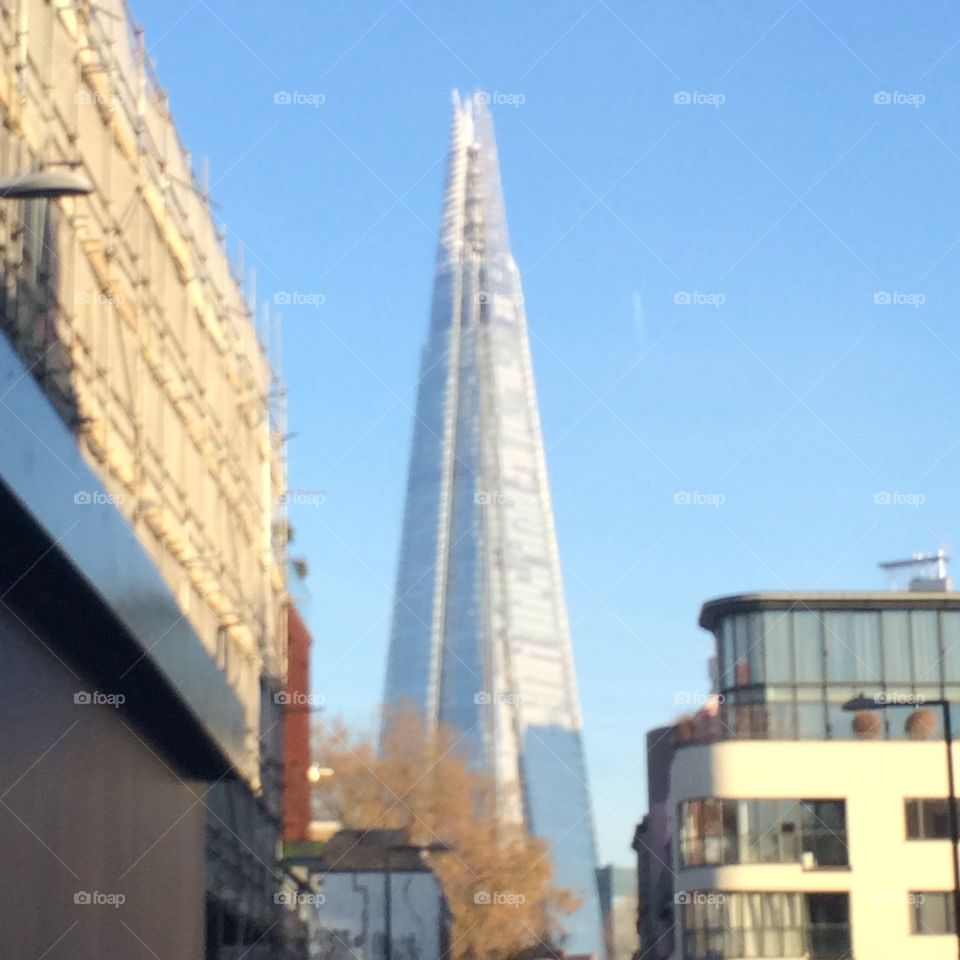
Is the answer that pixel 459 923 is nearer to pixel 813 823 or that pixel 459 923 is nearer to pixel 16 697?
pixel 813 823

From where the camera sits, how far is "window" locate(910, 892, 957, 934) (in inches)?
2040

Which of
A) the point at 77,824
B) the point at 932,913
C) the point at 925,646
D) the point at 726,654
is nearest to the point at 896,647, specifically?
the point at 925,646

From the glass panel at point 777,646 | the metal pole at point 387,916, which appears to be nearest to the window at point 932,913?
the glass panel at point 777,646

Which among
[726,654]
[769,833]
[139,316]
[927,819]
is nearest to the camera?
[139,316]

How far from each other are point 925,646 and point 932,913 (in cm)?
1033

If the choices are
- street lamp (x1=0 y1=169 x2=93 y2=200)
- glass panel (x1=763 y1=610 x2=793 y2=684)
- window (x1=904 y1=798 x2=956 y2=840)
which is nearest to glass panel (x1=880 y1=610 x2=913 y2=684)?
glass panel (x1=763 y1=610 x2=793 y2=684)

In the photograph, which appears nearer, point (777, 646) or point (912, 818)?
point (912, 818)

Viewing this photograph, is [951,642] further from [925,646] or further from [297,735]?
[297,735]

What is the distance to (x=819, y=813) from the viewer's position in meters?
54.0

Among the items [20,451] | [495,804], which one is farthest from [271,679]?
[495,804]

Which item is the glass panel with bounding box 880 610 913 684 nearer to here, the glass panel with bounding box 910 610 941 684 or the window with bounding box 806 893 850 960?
the glass panel with bounding box 910 610 941 684

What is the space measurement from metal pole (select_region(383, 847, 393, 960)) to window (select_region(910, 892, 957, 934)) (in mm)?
13808

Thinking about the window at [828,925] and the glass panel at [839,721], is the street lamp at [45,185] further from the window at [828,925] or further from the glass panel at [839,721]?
the glass panel at [839,721]

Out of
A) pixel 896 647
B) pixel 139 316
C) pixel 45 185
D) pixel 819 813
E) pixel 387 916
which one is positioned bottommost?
pixel 387 916
